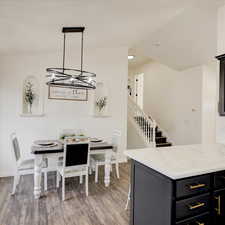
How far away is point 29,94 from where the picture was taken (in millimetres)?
4047

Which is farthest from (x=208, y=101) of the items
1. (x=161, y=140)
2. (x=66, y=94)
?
(x=66, y=94)

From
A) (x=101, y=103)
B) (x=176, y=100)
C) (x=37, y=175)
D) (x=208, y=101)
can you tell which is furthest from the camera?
(x=176, y=100)

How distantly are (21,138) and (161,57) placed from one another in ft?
14.4

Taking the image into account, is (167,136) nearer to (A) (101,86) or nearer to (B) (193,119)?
(B) (193,119)

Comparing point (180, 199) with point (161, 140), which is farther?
point (161, 140)

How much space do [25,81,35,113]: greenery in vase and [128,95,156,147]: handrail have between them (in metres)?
3.11

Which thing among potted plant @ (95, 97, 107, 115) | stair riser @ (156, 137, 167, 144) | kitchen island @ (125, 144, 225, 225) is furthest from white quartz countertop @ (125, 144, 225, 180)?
stair riser @ (156, 137, 167, 144)

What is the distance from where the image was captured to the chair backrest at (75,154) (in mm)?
2801

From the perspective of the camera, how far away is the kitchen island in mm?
1277

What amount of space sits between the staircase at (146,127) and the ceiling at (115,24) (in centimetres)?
200

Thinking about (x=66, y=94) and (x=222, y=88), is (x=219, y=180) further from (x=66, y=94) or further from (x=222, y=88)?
(x=66, y=94)

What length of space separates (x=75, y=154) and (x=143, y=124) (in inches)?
126

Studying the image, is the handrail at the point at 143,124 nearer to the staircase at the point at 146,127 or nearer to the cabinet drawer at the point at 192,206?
the staircase at the point at 146,127

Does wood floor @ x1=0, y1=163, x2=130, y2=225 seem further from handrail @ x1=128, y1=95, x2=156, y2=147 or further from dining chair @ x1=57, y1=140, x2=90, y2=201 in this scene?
handrail @ x1=128, y1=95, x2=156, y2=147
